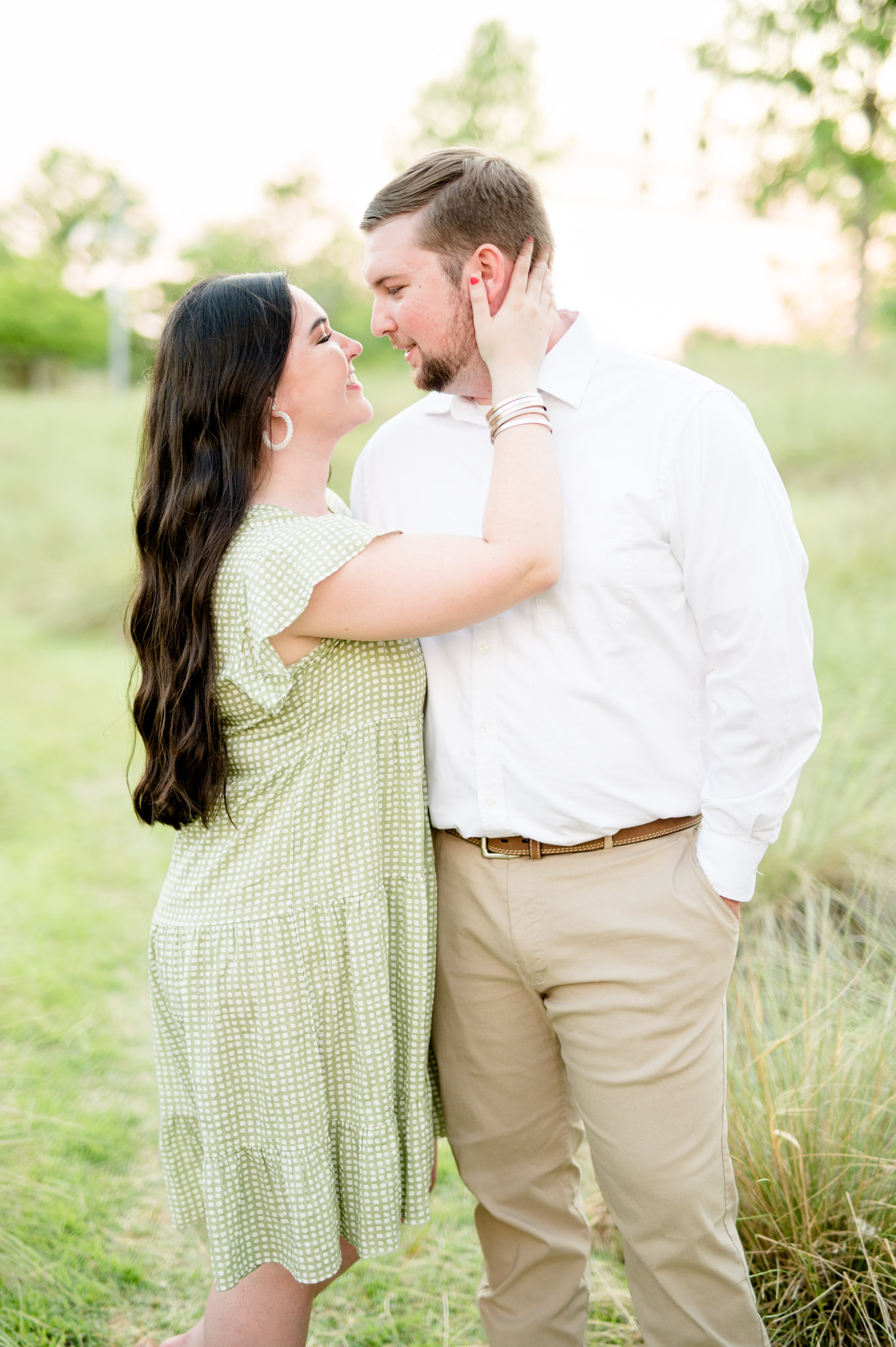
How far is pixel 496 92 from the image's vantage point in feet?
50.3

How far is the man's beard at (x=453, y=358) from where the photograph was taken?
2105 millimetres

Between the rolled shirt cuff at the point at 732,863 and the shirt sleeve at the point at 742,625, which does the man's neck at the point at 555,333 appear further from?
the rolled shirt cuff at the point at 732,863

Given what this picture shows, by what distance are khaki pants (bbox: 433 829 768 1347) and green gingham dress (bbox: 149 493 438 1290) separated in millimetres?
121

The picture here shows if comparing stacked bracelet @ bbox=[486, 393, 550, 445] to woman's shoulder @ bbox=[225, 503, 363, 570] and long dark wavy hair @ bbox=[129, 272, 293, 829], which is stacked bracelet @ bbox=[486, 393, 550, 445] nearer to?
woman's shoulder @ bbox=[225, 503, 363, 570]

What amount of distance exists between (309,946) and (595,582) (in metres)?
0.85

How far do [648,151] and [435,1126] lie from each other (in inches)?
238

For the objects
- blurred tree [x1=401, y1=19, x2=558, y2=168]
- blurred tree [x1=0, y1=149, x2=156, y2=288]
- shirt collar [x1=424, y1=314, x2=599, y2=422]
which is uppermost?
blurred tree [x1=0, y1=149, x2=156, y2=288]

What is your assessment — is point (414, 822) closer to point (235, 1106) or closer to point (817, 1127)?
point (235, 1106)

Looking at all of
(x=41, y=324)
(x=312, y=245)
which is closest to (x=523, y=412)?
(x=312, y=245)

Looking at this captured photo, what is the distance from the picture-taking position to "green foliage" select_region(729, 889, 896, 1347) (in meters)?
2.23

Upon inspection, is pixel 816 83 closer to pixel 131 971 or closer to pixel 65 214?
pixel 131 971

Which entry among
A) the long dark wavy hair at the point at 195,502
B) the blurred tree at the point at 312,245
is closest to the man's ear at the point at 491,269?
the long dark wavy hair at the point at 195,502

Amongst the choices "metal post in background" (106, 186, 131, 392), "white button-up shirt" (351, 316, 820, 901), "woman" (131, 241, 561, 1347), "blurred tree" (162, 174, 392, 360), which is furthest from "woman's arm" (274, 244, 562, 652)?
"metal post in background" (106, 186, 131, 392)

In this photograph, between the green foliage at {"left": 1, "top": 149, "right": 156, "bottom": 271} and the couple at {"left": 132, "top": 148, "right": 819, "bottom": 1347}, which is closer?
the couple at {"left": 132, "top": 148, "right": 819, "bottom": 1347}
